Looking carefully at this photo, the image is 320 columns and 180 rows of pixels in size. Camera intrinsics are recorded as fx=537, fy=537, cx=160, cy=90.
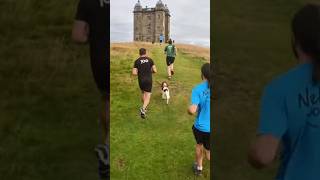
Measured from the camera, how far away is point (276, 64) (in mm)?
4508

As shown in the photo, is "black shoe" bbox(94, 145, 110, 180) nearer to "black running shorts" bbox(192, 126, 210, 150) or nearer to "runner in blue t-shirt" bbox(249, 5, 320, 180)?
"black running shorts" bbox(192, 126, 210, 150)

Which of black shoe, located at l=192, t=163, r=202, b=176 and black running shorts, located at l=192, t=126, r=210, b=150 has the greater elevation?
black running shorts, located at l=192, t=126, r=210, b=150

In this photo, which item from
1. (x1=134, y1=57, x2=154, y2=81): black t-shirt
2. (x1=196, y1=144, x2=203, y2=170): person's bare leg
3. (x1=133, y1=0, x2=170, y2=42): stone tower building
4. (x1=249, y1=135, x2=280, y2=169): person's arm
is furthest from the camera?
(x1=134, y1=57, x2=154, y2=81): black t-shirt

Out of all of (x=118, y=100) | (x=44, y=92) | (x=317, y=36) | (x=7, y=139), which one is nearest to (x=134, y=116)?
(x=118, y=100)

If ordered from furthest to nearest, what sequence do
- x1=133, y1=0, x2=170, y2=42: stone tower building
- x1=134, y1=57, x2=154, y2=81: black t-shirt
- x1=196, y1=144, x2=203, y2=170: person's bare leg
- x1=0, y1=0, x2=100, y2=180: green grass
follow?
x1=0, y1=0, x2=100, y2=180: green grass, x1=134, y1=57, x2=154, y2=81: black t-shirt, x1=196, y1=144, x2=203, y2=170: person's bare leg, x1=133, y1=0, x2=170, y2=42: stone tower building

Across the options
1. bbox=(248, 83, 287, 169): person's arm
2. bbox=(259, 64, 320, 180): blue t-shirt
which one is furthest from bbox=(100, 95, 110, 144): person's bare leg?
bbox=(248, 83, 287, 169): person's arm

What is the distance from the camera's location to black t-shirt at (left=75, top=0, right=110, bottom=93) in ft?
14.6

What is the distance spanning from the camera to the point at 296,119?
2305 mm

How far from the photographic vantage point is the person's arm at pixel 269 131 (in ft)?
7.01

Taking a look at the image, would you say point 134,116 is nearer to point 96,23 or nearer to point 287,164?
point 96,23

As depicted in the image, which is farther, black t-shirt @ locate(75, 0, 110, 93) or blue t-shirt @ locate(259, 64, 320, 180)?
black t-shirt @ locate(75, 0, 110, 93)

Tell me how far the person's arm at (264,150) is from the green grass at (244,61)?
95.3 inches

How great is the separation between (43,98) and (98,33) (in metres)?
0.88

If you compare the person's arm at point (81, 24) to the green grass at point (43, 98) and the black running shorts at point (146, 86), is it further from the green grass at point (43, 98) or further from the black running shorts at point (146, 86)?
the black running shorts at point (146, 86)
